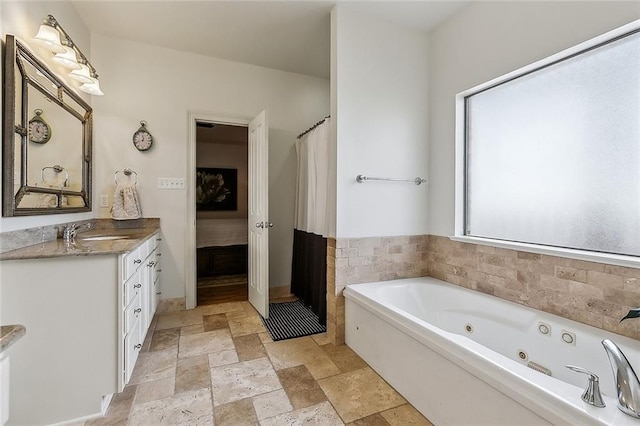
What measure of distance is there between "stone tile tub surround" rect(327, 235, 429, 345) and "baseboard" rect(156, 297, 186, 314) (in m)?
1.65

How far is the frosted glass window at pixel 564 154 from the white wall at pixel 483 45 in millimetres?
129

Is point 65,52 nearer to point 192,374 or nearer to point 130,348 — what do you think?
point 130,348

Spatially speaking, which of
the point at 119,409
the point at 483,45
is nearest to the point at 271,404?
the point at 119,409

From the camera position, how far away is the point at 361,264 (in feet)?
7.82

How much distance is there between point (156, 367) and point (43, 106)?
185 cm

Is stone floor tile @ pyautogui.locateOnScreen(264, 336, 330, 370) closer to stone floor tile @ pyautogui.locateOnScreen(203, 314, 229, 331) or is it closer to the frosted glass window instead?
stone floor tile @ pyautogui.locateOnScreen(203, 314, 229, 331)

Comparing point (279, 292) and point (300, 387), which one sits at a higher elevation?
point (279, 292)

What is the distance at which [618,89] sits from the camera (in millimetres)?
1544

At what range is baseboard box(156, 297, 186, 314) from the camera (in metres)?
3.01

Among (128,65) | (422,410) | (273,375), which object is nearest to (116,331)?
(273,375)

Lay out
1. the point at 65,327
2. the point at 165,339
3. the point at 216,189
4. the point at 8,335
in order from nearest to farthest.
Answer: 1. the point at 8,335
2. the point at 65,327
3. the point at 165,339
4. the point at 216,189

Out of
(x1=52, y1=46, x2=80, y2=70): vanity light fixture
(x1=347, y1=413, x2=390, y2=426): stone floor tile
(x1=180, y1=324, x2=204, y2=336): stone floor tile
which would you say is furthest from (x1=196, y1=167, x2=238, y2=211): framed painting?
(x1=347, y1=413, x2=390, y2=426): stone floor tile

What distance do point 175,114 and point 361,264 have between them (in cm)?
241

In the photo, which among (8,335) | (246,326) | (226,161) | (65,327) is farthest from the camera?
(226,161)
